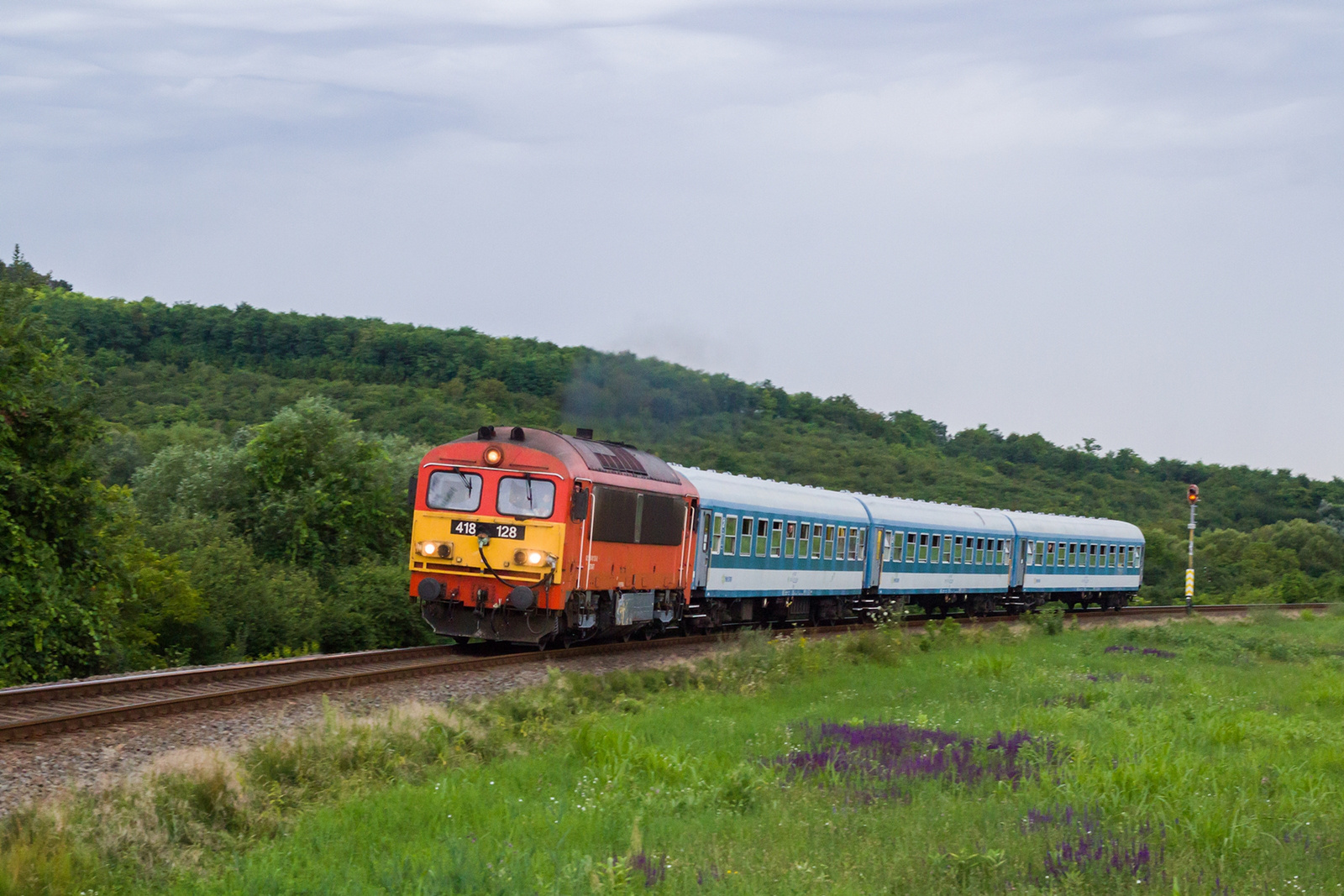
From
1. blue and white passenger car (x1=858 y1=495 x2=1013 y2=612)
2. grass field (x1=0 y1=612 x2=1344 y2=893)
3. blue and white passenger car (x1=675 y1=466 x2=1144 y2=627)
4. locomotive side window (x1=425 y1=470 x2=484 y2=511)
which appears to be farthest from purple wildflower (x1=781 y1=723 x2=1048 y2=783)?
blue and white passenger car (x1=858 y1=495 x2=1013 y2=612)

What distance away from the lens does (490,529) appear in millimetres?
19375

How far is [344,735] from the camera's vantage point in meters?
11.1

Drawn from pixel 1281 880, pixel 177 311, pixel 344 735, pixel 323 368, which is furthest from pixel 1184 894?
pixel 177 311

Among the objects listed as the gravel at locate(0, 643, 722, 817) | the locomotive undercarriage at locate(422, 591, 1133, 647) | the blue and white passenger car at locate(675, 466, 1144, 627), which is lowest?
the gravel at locate(0, 643, 722, 817)

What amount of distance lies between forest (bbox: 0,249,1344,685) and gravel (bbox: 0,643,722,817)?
4897 mm

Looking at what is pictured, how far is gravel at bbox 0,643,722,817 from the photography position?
10.2 metres

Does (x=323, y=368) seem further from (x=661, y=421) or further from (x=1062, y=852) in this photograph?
(x=1062, y=852)

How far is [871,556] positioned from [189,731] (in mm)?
22906

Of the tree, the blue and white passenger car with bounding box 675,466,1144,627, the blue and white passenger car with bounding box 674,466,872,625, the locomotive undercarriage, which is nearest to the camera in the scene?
the tree

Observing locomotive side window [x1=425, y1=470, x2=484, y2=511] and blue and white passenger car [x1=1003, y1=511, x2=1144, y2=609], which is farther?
blue and white passenger car [x1=1003, y1=511, x2=1144, y2=609]

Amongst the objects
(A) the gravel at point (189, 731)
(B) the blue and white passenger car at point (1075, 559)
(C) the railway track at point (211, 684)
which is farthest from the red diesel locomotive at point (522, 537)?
(B) the blue and white passenger car at point (1075, 559)

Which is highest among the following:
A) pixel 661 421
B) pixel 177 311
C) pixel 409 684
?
pixel 177 311

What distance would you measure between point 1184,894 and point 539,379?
58696 millimetres

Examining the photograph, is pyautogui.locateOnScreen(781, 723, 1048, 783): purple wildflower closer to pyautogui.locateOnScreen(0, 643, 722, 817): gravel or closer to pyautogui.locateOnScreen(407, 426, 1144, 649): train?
pyautogui.locateOnScreen(0, 643, 722, 817): gravel
